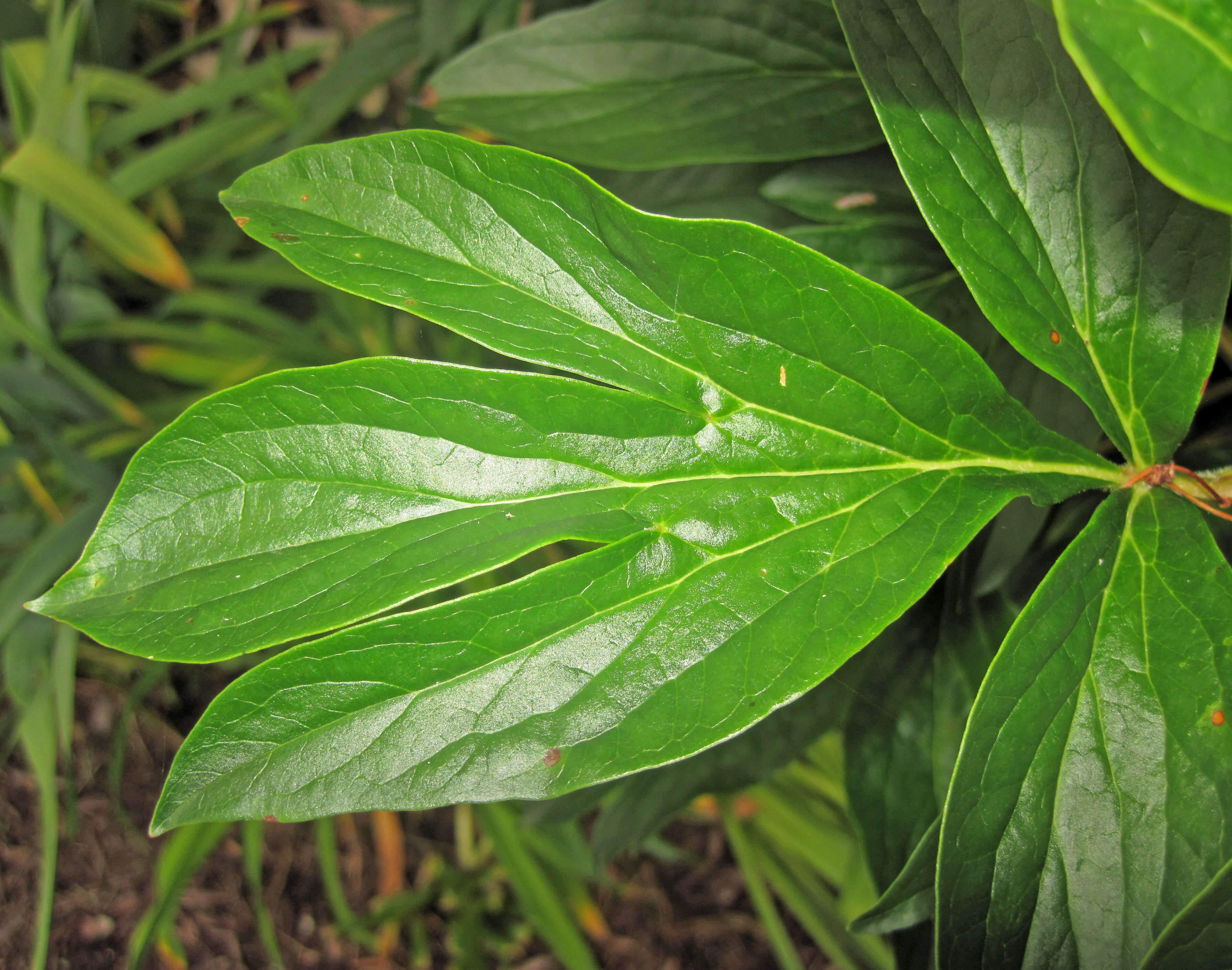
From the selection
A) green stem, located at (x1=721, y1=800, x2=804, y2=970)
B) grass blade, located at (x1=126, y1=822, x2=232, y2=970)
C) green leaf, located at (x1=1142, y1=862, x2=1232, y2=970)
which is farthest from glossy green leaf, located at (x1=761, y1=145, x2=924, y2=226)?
grass blade, located at (x1=126, y1=822, x2=232, y2=970)

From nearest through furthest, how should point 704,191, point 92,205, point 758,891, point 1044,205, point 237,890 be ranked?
point 1044,205 → point 704,191 → point 92,205 → point 758,891 → point 237,890

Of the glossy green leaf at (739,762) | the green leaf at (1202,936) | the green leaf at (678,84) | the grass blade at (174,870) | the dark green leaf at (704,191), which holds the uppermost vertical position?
the green leaf at (678,84)

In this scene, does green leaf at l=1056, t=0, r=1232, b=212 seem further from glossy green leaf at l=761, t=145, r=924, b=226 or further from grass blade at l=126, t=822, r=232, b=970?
grass blade at l=126, t=822, r=232, b=970

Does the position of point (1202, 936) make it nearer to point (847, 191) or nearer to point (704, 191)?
point (847, 191)

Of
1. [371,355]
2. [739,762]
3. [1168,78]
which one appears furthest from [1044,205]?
[371,355]

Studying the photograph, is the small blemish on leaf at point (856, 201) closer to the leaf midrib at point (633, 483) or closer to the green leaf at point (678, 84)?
the green leaf at point (678, 84)

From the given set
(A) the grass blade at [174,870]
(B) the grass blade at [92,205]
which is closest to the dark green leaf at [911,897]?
(A) the grass blade at [174,870]
